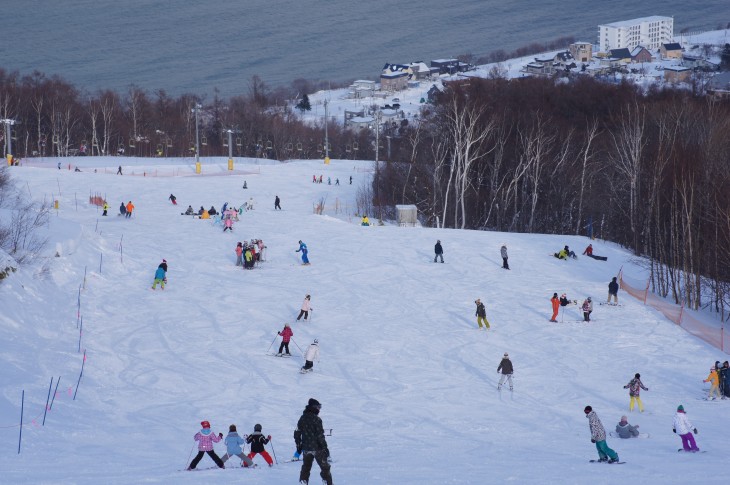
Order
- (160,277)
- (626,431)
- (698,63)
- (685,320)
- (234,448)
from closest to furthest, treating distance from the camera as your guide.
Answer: (234,448) < (626,431) < (685,320) < (160,277) < (698,63)

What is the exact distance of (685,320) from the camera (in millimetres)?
29656

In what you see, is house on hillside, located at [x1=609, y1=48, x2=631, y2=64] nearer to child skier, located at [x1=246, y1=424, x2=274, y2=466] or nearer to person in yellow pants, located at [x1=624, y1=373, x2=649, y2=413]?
person in yellow pants, located at [x1=624, y1=373, x2=649, y2=413]

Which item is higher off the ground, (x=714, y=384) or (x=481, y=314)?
(x=481, y=314)

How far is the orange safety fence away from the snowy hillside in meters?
0.48

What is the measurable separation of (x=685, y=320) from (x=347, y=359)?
1062 cm

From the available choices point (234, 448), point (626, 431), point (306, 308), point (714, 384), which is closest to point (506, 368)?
point (626, 431)

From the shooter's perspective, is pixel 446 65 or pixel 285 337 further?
pixel 446 65

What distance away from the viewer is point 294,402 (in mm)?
21516

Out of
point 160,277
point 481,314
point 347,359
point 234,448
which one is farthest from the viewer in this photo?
point 160,277

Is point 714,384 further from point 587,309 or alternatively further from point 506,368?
point 587,309

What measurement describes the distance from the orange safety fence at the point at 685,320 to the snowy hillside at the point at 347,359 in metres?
0.48

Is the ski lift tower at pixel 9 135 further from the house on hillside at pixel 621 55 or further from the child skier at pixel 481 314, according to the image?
the house on hillside at pixel 621 55

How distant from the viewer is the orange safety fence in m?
27.3

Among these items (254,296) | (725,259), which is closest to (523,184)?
(725,259)
